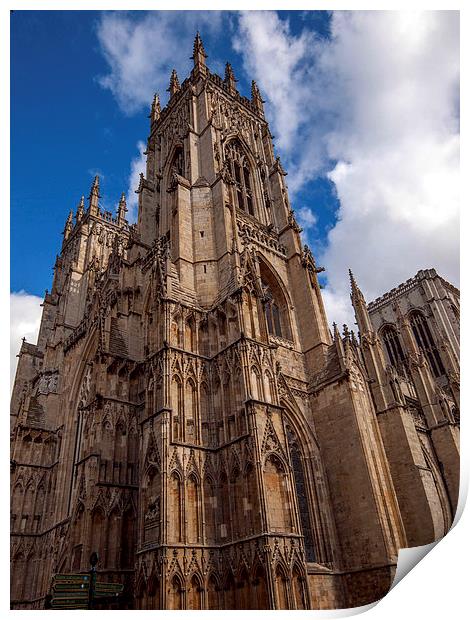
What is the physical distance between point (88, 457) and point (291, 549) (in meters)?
8.28

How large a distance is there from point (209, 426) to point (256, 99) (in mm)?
26888

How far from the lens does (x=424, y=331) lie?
148ft

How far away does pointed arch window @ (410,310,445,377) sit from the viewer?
4309 cm

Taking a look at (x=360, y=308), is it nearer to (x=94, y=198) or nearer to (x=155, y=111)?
(x=155, y=111)

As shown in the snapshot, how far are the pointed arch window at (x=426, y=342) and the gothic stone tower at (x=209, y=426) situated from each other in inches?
951

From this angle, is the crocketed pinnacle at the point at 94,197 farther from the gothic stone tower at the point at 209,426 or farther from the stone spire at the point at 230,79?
the stone spire at the point at 230,79

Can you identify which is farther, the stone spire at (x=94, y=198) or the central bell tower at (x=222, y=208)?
the stone spire at (x=94, y=198)

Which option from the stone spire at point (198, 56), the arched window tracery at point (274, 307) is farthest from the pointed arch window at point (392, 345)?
the stone spire at point (198, 56)

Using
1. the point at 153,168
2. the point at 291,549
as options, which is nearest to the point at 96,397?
the point at 291,549

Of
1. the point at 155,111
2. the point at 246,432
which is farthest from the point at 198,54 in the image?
the point at 246,432

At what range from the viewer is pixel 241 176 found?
27688 mm

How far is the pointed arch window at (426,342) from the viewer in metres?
43.1

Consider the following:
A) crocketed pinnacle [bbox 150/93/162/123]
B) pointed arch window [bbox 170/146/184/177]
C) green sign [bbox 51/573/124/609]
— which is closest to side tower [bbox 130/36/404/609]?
green sign [bbox 51/573/124/609]

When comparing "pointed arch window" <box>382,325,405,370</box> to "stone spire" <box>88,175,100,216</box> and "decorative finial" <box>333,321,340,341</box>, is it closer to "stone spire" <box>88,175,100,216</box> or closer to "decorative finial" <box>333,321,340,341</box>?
"decorative finial" <box>333,321,340,341</box>
